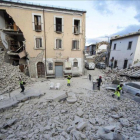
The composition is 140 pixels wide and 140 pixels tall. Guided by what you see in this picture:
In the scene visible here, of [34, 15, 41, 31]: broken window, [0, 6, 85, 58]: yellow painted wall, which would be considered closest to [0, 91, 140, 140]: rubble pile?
[0, 6, 85, 58]: yellow painted wall

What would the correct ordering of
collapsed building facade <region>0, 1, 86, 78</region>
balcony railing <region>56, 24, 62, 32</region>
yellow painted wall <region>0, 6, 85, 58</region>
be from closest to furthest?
yellow painted wall <region>0, 6, 85, 58</region> < collapsed building facade <region>0, 1, 86, 78</region> < balcony railing <region>56, 24, 62, 32</region>

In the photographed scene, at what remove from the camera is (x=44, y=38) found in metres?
14.4

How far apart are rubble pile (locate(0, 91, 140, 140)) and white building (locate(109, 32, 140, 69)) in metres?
14.9

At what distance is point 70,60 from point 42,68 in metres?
5.19

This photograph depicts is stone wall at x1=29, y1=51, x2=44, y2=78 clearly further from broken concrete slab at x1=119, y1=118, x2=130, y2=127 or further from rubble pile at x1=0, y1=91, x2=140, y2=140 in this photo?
broken concrete slab at x1=119, y1=118, x2=130, y2=127

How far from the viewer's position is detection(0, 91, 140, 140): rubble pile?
3.80 metres

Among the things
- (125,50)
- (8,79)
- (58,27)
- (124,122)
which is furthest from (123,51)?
(8,79)

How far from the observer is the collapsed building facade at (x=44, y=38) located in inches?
524

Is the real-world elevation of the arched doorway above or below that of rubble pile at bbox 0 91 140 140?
above

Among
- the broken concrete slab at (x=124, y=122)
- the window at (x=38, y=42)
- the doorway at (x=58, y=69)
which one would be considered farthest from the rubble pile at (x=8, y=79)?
the broken concrete slab at (x=124, y=122)

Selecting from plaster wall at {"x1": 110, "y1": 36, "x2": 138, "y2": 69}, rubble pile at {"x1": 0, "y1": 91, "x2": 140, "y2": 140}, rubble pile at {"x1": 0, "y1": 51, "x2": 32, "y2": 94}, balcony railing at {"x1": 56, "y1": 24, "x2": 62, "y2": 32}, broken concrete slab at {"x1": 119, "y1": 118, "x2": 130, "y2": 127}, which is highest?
balcony railing at {"x1": 56, "y1": 24, "x2": 62, "y2": 32}

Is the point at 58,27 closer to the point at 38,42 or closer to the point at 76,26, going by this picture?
the point at 76,26

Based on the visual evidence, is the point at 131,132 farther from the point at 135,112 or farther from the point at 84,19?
the point at 84,19

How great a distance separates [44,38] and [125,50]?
55.8 feet
